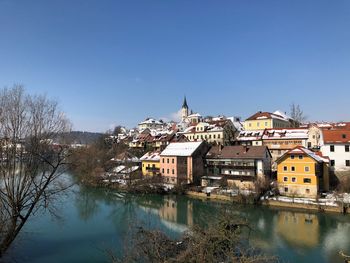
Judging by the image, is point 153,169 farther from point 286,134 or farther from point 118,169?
point 286,134

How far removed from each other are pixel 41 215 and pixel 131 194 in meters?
13.1

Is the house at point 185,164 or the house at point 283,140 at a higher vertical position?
the house at point 283,140

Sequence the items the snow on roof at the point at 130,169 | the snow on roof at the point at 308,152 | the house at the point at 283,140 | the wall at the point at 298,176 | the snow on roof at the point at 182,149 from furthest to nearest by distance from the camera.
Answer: the house at the point at 283,140 < the snow on roof at the point at 130,169 < the snow on roof at the point at 182,149 < the snow on roof at the point at 308,152 < the wall at the point at 298,176

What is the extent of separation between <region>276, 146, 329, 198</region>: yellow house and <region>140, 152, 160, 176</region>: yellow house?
17109 millimetres

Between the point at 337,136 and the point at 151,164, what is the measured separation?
2388cm

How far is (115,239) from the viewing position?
60.8 ft

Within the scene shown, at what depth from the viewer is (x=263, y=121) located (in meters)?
54.7

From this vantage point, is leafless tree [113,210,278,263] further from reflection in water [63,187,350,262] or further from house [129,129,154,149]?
house [129,129,154,149]

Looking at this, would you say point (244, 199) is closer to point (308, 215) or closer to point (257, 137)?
point (308, 215)

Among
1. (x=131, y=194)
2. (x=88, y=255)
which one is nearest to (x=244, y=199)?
(x=131, y=194)

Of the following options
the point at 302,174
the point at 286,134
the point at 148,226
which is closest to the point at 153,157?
the point at 286,134

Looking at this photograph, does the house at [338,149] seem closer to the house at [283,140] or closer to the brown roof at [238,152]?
the brown roof at [238,152]

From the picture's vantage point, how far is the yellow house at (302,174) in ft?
95.2

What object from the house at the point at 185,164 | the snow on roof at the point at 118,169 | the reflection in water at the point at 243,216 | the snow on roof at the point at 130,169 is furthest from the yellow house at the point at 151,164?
the reflection in water at the point at 243,216
